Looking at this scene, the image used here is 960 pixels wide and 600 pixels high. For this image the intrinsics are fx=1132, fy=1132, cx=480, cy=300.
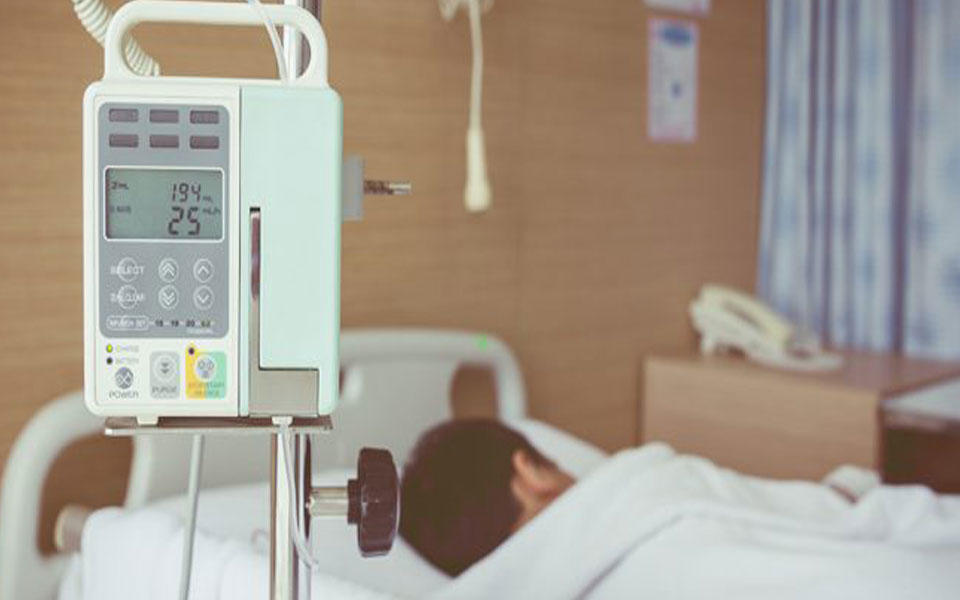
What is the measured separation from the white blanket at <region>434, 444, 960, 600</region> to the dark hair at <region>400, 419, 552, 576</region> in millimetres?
147

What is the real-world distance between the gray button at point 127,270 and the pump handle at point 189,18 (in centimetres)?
11

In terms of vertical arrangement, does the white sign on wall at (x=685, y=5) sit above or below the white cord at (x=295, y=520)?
above

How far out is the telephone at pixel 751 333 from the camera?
258cm

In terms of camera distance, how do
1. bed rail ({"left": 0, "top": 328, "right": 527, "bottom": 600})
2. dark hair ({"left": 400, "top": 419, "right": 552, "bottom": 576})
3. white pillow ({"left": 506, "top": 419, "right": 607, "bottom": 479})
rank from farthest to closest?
1. white pillow ({"left": 506, "top": 419, "right": 607, "bottom": 479})
2. dark hair ({"left": 400, "top": 419, "right": 552, "bottom": 576})
3. bed rail ({"left": 0, "top": 328, "right": 527, "bottom": 600})

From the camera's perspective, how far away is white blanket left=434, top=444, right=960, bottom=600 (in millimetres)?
1344

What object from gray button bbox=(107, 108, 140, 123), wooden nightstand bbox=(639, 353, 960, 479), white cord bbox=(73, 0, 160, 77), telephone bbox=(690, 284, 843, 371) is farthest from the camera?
telephone bbox=(690, 284, 843, 371)

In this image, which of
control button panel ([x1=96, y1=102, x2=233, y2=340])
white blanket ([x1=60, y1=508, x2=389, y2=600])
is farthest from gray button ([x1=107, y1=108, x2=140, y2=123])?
white blanket ([x1=60, y1=508, x2=389, y2=600])

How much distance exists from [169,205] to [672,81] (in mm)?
2118

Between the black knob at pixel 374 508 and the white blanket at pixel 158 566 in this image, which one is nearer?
the black knob at pixel 374 508

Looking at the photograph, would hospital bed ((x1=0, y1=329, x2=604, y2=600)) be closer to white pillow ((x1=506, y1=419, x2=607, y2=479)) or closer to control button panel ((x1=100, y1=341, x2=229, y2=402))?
white pillow ((x1=506, y1=419, x2=607, y2=479))

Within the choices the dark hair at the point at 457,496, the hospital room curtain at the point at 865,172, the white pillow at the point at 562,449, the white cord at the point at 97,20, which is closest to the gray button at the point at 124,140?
the white cord at the point at 97,20

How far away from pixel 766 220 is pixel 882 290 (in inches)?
14.2

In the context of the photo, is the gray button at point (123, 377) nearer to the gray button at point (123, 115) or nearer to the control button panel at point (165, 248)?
the control button panel at point (165, 248)

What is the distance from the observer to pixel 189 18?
2.29 ft
